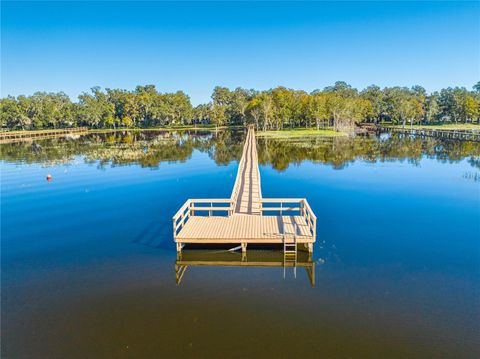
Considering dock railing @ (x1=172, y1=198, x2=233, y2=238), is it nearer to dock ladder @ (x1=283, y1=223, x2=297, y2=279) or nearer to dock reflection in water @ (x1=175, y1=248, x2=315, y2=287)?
dock reflection in water @ (x1=175, y1=248, x2=315, y2=287)

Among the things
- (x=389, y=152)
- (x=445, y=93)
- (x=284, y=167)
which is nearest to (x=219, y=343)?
(x=284, y=167)

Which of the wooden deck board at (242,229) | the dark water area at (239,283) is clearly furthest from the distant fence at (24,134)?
the wooden deck board at (242,229)

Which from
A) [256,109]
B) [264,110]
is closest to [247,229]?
[264,110]

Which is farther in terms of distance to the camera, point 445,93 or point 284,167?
point 445,93

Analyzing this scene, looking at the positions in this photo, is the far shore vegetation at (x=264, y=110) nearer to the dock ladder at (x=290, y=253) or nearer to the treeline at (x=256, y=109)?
the treeline at (x=256, y=109)

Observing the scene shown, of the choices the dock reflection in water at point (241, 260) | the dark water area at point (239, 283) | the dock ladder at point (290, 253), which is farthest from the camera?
the dock ladder at point (290, 253)

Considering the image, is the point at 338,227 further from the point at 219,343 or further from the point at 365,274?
the point at 219,343

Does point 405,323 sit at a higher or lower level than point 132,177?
lower
